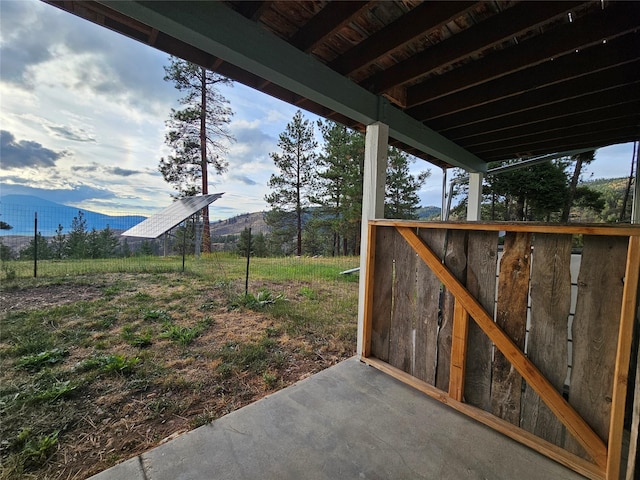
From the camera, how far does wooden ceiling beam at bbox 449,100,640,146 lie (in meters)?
2.50

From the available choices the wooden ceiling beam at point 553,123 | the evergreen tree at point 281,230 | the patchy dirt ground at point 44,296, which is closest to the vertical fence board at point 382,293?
the wooden ceiling beam at point 553,123

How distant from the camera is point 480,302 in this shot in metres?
1.62

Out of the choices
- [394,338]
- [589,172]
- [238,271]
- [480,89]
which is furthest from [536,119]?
[589,172]

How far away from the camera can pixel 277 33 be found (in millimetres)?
1659

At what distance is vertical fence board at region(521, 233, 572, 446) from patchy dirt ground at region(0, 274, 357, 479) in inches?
59.1

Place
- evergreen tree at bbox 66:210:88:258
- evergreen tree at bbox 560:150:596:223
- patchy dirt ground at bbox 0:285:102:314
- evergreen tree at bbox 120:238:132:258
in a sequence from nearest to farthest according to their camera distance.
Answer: patchy dirt ground at bbox 0:285:102:314
evergreen tree at bbox 66:210:88:258
evergreen tree at bbox 120:238:132:258
evergreen tree at bbox 560:150:596:223

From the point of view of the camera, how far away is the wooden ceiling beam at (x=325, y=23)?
1.41 metres

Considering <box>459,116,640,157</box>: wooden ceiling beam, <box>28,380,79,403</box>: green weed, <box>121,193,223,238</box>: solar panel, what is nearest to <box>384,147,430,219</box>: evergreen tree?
<box>459,116,640,157</box>: wooden ceiling beam

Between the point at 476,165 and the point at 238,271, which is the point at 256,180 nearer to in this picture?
the point at 238,271

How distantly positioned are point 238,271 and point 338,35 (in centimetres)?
532

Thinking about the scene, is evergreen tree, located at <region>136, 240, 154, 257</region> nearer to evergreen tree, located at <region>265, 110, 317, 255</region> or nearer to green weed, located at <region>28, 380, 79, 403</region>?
green weed, located at <region>28, 380, 79, 403</region>

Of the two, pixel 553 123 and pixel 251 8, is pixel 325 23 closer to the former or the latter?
pixel 251 8

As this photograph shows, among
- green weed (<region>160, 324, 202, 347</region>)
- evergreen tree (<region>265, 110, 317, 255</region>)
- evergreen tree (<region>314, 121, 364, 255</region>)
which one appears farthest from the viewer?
evergreen tree (<region>265, 110, 317, 255</region>)

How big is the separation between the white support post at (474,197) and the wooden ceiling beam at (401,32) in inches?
131
